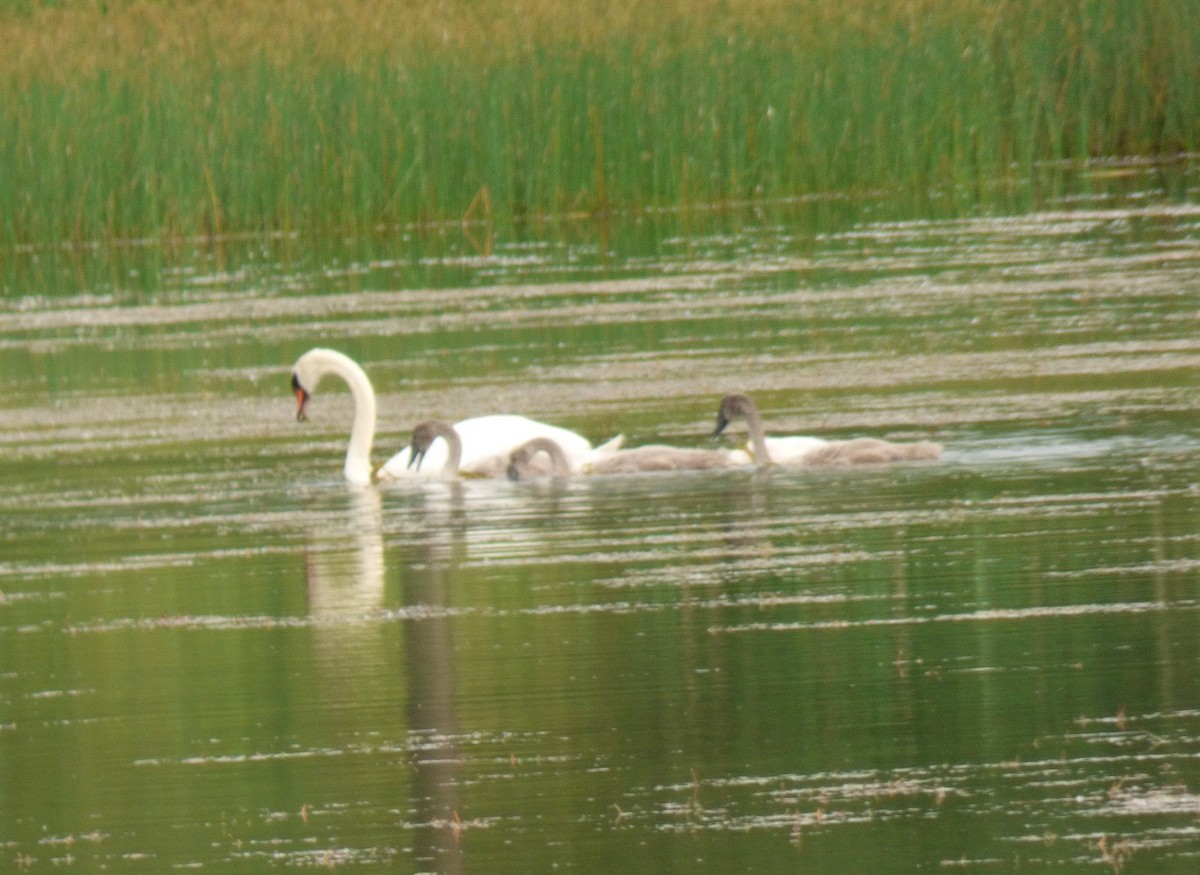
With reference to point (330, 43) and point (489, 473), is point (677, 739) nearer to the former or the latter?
point (489, 473)

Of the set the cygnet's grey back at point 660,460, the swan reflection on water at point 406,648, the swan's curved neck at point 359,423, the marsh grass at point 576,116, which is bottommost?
the swan reflection on water at point 406,648

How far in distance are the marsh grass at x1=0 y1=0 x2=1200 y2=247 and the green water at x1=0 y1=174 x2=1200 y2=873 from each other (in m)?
8.07

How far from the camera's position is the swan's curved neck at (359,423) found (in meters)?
12.8

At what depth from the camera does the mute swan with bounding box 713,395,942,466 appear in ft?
37.8

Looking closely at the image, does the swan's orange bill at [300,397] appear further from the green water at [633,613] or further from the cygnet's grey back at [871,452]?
the cygnet's grey back at [871,452]

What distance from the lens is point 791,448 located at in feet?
38.8

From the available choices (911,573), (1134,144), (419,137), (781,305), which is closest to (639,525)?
(911,573)

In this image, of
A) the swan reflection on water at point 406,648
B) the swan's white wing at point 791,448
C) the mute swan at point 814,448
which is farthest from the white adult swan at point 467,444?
the swan reflection on water at point 406,648

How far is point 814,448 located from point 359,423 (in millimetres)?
2527

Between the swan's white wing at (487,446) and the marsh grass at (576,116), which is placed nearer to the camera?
the swan's white wing at (487,446)

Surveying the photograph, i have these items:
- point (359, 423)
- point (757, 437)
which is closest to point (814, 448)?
point (757, 437)

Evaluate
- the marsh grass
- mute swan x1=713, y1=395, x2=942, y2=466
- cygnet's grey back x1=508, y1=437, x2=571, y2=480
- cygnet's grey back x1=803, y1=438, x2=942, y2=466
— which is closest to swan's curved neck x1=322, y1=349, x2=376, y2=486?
cygnet's grey back x1=508, y1=437, x2=571, y2=480

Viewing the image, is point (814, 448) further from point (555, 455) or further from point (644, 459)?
point (555, 455)

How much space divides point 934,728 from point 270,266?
1818 centimetres
